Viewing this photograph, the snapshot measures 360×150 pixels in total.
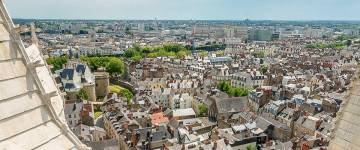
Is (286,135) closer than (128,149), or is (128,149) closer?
(128,149)

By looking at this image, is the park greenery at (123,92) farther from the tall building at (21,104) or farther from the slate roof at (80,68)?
the tall building at (21,104)

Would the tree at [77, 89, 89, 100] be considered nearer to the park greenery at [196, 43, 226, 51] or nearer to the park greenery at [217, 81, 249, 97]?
the park greenery at [217, 81, 249, 97]

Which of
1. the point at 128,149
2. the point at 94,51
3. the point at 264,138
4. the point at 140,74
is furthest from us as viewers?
the point at 94,51

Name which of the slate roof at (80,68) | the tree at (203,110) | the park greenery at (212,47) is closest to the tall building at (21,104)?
the tree at (203,110)

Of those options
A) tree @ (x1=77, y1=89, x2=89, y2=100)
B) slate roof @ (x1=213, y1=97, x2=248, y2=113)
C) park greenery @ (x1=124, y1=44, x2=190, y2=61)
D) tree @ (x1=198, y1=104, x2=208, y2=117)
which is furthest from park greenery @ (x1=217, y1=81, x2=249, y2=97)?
park greenery @ (x1=124, y1=44, x2=190, y2=61)

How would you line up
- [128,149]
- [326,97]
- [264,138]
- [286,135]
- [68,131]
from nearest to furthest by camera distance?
[68,131] → [128,149] → [264,138] → [286,135] → [326,97]

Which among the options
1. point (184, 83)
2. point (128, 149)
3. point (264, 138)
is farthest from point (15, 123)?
point (184, 83)

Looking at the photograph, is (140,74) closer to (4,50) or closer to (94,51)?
(94,51)
